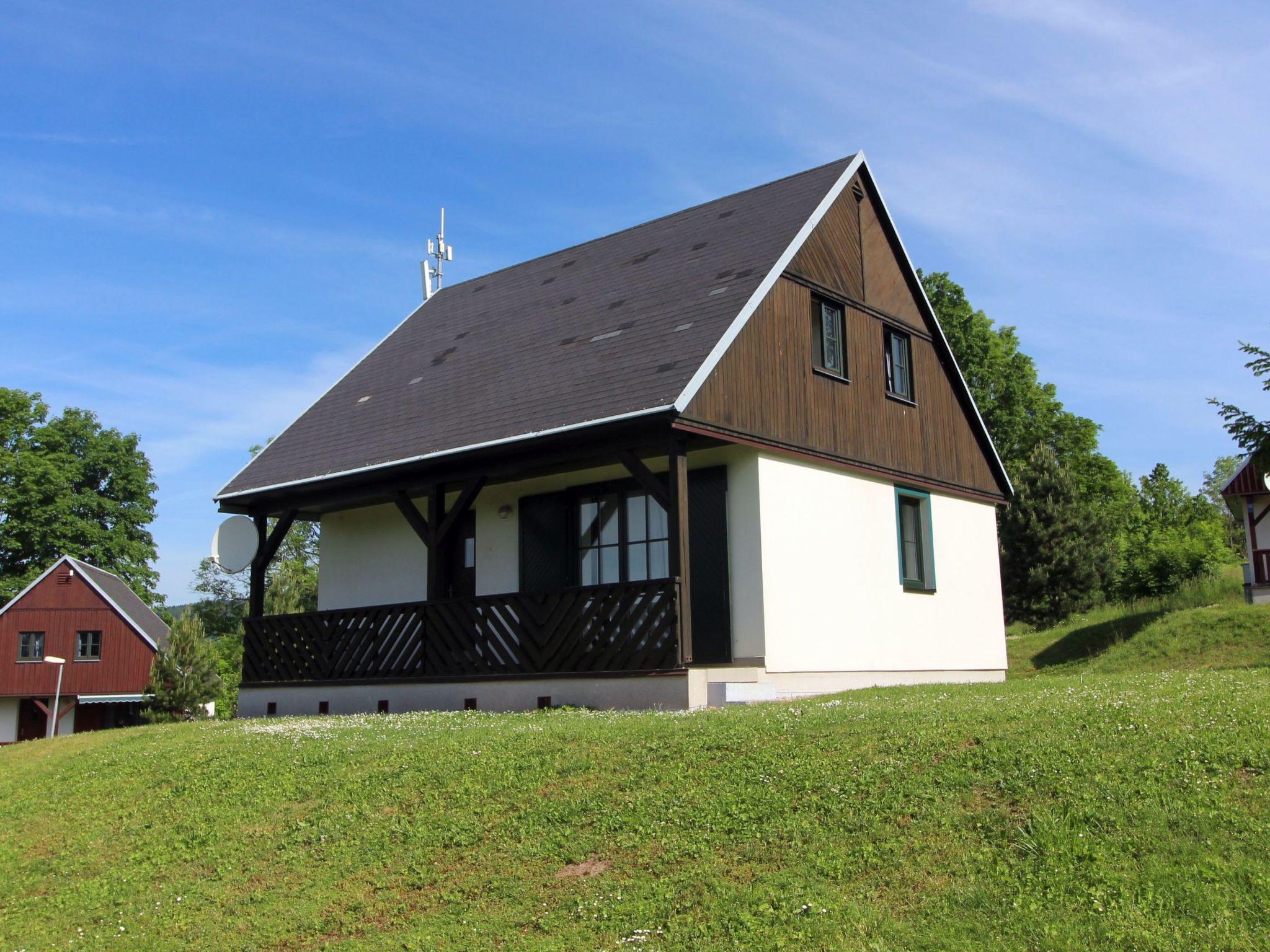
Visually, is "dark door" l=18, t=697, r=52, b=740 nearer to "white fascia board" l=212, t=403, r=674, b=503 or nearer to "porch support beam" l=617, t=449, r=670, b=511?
"white fascia board" l=212, t=403, r=674, b=503

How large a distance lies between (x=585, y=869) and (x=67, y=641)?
4846cm

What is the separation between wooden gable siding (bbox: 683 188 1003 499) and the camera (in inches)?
569

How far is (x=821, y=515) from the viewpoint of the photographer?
15.5 meters

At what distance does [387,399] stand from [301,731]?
7.37 m

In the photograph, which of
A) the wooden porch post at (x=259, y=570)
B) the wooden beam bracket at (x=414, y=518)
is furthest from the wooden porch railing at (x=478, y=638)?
the wooden beam bracket at (x=414, y=518)

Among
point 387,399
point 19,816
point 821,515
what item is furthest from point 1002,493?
point 19,816

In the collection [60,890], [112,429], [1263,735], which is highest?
[112,429]

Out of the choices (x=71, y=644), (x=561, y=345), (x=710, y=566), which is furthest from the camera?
(x=71, y=644)

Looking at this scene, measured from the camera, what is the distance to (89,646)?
49.9 metres

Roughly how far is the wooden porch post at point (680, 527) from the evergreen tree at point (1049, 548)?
26.5 m

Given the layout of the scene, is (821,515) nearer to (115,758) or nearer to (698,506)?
(698,506)

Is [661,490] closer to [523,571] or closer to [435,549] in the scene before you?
[435,549]

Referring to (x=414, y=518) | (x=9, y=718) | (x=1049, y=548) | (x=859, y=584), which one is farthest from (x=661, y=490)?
(x=9, y=718)

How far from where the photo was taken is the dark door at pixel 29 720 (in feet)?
169
